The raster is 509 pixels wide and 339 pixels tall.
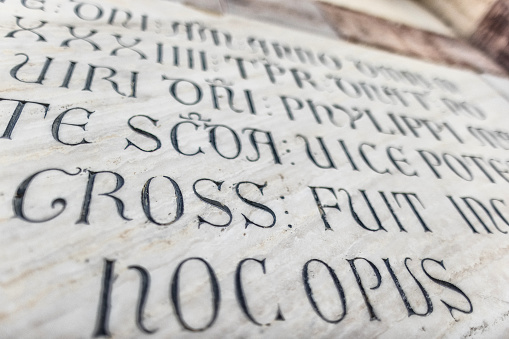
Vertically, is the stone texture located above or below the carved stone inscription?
above

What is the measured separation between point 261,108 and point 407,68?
97 centimetres

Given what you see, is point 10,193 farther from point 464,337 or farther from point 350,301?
point 464,337

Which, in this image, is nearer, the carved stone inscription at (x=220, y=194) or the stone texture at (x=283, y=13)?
the carved stone inscription at (x=220, y=194)

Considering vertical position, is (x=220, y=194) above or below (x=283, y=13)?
below

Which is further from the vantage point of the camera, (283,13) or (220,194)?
(283,13)

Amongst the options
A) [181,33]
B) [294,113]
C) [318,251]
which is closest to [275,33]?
[181,33]

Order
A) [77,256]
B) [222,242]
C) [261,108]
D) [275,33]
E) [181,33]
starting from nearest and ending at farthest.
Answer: [77,256], [222,242], [261,108], [181,33], [275,33]

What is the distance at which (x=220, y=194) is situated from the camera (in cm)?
90

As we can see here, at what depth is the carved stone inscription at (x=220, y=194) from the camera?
69 centimetres

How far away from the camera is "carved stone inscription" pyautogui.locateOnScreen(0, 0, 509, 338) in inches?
27.2

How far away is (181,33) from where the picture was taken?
1445 millimetres

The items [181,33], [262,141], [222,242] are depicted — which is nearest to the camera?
[222,242]

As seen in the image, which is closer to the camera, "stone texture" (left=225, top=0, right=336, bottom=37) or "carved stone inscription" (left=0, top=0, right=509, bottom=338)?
"carved stone inscription" (left=0, top=0, right=509, bottom=338)

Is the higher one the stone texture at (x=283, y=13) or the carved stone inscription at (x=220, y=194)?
the stone texture at (x=283, y=13)
